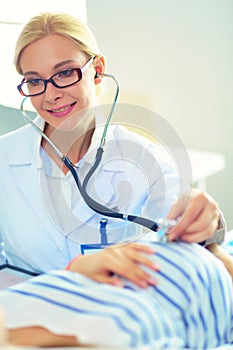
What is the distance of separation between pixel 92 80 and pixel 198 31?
935 millimetres

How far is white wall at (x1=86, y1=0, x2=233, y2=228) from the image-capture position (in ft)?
6.97

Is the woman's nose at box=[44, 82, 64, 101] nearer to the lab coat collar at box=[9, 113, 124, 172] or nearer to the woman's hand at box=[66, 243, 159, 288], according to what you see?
the lab coat collar at box=[9, 113, 124, 172]

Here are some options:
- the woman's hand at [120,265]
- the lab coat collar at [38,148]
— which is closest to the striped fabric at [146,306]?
the woman's hand at [120,265]

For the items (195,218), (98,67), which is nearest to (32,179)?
(98,67)

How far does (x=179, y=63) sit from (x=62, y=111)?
1.04 meters

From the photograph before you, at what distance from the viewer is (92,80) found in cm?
133

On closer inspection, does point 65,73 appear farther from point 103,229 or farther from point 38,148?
point 103,229

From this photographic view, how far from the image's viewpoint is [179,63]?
2201mm

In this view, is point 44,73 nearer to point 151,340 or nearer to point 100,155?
point 100,155

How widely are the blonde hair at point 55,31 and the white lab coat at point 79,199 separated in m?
0.20

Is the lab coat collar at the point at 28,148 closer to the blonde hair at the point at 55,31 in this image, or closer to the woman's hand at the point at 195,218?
the blonde hair at the point at 55,31

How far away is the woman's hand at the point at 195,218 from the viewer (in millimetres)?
837

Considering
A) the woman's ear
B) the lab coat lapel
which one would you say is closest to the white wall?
the woman's ear


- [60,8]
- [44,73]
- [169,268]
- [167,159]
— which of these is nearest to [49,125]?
[44,73]
